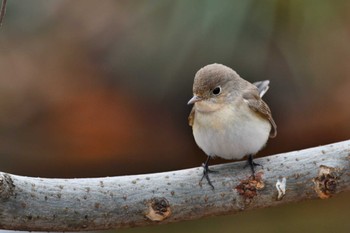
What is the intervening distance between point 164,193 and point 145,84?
1.27 meters

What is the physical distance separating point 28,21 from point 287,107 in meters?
1.13

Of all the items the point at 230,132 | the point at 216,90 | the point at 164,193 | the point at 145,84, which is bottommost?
the point at 164,193

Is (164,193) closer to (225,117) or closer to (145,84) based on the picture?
(225,117)

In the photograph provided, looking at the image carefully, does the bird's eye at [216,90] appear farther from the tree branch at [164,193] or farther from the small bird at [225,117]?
the tree branch at [164,193]

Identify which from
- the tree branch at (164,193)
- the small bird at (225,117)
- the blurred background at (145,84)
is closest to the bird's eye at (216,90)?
the small bird at (225,117)

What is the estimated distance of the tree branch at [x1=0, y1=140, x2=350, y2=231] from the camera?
3.92 ft

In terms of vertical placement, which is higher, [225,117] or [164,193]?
[225,117]

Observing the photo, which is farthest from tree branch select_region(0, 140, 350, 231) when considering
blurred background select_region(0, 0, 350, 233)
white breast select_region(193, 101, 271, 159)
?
blurred background select_region(0, 0, 350, 233)

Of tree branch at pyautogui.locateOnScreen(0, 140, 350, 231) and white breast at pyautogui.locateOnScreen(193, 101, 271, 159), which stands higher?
white breast at pyautogui.locateOnScreen(193, 101, 271, 159)

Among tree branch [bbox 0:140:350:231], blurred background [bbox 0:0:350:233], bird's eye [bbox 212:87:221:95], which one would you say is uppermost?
blurred background [bbox 0:0:350:233]

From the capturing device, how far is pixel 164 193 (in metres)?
1.27

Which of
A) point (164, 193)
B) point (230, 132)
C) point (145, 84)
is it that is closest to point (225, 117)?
point (230, 132)

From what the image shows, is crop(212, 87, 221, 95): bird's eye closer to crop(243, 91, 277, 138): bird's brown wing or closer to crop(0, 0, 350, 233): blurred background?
crop(243, 91, 277, 138): bird's brown wing

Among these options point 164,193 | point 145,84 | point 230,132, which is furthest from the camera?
point 145,84
